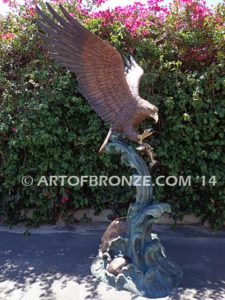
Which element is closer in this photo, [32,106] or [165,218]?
[32,106]

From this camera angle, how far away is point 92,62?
2619 millimetres

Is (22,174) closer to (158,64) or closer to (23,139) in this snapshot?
(23,139)

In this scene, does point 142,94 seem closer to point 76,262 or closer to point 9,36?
point 9,36

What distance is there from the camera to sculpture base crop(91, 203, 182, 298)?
9.00 feet

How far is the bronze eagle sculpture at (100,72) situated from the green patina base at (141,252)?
0.27 metres

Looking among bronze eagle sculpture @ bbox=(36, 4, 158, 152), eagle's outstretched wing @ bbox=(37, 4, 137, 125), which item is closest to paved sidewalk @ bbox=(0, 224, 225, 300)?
bronze eagle sculpture @ bbox=(36, 4, 158, 152)

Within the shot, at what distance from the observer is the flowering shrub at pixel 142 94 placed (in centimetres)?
383

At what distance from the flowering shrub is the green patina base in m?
1.12

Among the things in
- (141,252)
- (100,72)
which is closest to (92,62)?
(100,72)

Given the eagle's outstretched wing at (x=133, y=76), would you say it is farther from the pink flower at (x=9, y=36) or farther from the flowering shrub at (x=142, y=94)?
the pink flower at (x=9, y=36)

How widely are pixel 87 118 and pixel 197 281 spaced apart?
7.10 ft

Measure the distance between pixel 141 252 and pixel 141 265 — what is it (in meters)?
0.11

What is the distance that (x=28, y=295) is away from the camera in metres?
2.77

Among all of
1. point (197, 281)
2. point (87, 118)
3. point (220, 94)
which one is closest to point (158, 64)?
point (220, 94)
